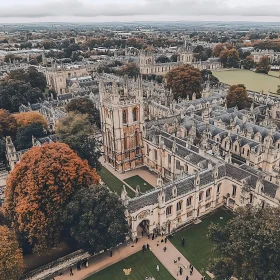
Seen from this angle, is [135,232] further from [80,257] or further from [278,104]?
[278,104]

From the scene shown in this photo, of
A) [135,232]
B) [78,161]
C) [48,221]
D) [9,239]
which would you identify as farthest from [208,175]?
[9,239]

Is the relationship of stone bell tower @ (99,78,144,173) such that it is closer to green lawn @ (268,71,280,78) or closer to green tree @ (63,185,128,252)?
green tree @ (63,185,128,252)

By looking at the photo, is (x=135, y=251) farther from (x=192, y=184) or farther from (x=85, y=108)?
(x=85, y=108)

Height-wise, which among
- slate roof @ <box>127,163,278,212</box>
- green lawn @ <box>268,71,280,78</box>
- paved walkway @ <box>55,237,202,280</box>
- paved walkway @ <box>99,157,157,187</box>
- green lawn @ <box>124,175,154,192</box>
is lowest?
green lawn @ <box>268,71,280,78</box>

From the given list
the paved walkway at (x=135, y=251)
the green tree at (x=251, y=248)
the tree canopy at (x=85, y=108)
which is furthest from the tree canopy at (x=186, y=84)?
the green tree at (x=251, y=248)

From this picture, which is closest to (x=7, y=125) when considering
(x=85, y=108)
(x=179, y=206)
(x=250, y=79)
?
(x=85, y=108)

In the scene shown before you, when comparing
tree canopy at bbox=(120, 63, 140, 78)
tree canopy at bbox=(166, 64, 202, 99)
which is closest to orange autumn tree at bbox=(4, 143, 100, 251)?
tree canopy at bbox=(166, 64, 202, 99)
